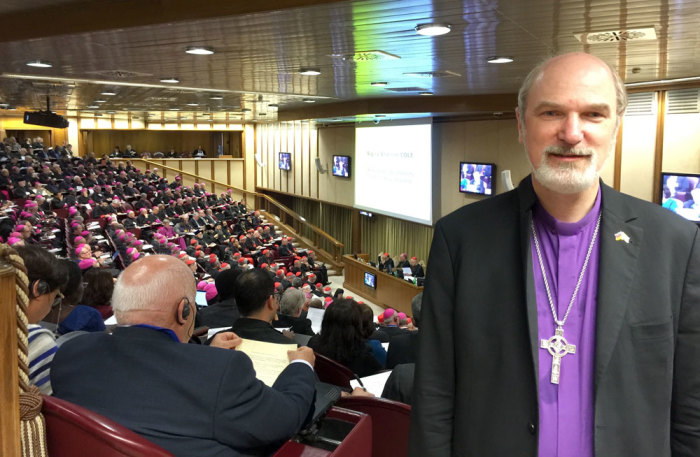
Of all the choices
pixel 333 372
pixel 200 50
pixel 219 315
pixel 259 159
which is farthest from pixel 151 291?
pixel 259 159

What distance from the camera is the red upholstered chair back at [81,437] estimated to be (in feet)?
4.45

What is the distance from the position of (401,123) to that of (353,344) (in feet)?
41.8

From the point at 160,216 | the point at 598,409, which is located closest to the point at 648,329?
the point at 598,409

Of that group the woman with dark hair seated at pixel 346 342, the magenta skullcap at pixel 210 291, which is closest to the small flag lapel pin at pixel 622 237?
the woman with dark hair seated at pixel 346 342

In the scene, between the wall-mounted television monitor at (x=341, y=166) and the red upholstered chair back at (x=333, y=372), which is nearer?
the red upholstered chair back at (x=333, y=372)

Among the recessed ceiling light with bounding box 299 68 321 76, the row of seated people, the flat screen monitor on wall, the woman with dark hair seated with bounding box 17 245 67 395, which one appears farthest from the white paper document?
the flat screen monitor on wall

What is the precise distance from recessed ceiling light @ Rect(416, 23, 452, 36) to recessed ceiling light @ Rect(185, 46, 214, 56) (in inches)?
93.4

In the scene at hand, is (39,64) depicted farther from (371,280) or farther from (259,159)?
(259,159)

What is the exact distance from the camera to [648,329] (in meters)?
1.29

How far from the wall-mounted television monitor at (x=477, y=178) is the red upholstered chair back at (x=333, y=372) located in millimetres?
10199

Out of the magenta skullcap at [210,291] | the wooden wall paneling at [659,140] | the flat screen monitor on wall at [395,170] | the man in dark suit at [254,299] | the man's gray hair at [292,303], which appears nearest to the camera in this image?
the man in dark suit at [254,299]

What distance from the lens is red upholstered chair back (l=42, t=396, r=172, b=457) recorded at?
1.36 metres

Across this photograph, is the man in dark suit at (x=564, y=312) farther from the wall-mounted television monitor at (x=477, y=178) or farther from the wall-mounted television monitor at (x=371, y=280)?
the wall-mounted television monitor at (x=371, y=280)

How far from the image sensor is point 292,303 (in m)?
5.39
